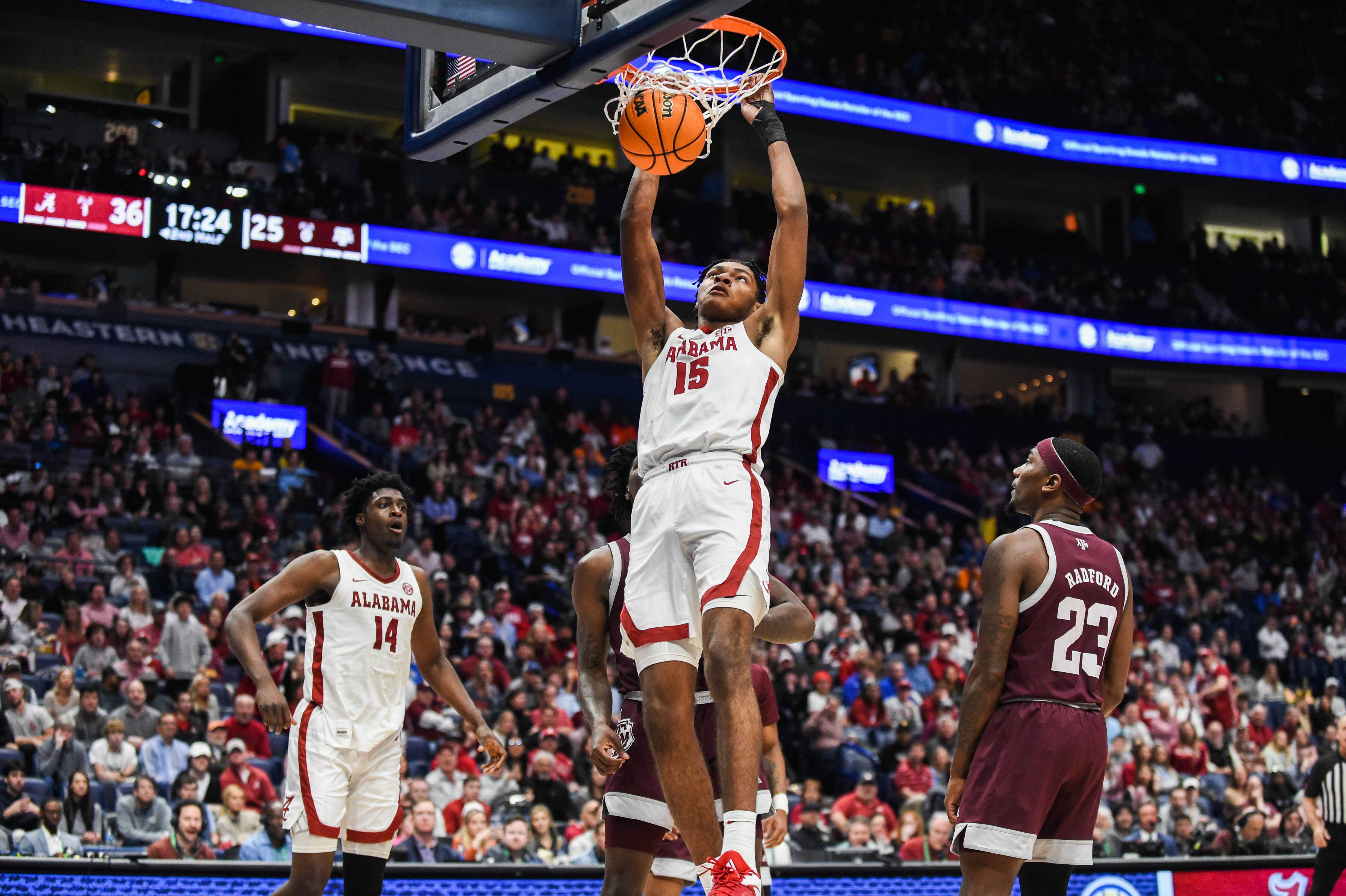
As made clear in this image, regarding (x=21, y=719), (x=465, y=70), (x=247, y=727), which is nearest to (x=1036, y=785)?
(x=465, y=70)

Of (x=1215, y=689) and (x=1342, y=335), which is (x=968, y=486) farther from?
(x=1342, y=335)

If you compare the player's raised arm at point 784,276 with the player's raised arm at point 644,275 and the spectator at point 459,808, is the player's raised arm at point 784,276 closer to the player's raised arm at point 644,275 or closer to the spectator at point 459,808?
the player's raised arm at point 644,275

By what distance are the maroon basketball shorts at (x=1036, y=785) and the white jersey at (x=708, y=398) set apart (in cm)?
136

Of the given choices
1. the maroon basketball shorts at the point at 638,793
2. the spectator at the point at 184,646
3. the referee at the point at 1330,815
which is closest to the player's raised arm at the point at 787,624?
the maroon basketball shorts at the point at 638,793

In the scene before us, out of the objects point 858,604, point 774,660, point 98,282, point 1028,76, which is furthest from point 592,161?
point 774,660

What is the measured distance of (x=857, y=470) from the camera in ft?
89.4

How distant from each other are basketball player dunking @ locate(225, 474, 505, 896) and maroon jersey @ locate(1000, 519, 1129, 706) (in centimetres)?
271

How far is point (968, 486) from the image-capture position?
2727cm

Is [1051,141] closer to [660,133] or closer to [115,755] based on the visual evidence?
[115,755]

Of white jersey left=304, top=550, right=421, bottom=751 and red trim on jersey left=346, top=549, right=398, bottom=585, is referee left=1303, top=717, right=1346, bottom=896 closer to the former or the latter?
white jersey left=304, top=550, right=421, bottom=751

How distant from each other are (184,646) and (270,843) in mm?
3652

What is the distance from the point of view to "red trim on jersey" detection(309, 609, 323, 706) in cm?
679

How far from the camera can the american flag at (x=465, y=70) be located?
6.07m

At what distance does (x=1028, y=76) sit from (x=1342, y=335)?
31.7 feet
